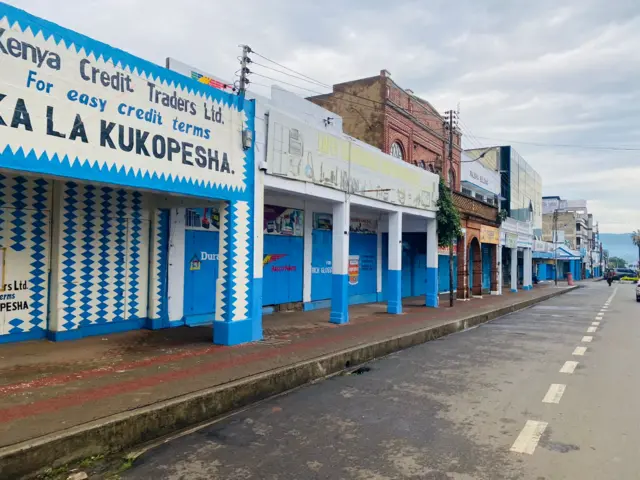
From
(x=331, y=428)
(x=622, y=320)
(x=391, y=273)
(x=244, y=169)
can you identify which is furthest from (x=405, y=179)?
(x=331, y=428)

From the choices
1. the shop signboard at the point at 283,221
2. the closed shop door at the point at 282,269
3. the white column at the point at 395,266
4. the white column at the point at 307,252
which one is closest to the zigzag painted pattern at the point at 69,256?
the closed shop door at the point at 282,269

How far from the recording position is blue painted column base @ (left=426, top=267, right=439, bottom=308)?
17.9m

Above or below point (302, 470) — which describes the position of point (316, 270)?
above

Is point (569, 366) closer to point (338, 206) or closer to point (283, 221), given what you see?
point (338, 206)

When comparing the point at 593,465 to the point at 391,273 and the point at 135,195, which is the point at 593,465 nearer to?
the point at 135,195

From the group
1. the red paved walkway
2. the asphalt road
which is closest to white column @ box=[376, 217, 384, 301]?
the red paved walkway

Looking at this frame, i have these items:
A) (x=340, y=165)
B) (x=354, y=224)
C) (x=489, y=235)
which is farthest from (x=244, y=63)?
(x=489, y=235)

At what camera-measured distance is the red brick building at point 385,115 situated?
2116 cm

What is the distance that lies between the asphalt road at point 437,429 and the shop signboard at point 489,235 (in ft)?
49.6

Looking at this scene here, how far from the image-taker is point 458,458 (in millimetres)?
4461

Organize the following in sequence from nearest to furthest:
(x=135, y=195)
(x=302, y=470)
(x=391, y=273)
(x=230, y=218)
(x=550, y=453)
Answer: (x=302, y=470)
(x=550, y=453)
(x=230, y=218)
(x=135, y=195)
(x=391, y=273)

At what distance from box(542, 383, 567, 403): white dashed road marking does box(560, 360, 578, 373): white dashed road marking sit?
1.14m

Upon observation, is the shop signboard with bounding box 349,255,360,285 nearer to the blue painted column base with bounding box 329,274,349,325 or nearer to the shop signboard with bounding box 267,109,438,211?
the shop signboard with bounding box 267,109,438,211

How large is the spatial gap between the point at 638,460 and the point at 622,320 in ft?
45.6
